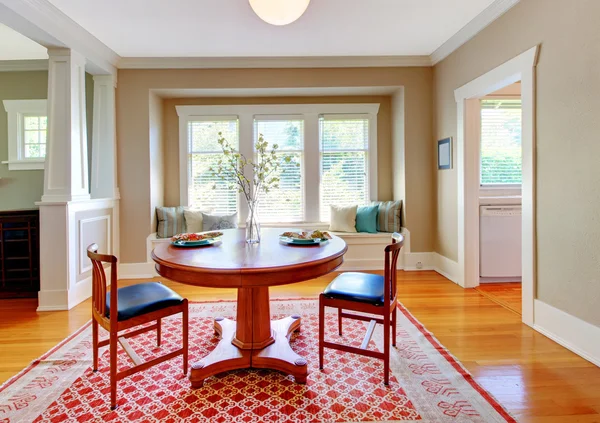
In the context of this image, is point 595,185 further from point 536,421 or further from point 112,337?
point 112,337

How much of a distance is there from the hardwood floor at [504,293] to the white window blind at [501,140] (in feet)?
4.02

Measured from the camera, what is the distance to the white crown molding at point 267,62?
14.2 feet

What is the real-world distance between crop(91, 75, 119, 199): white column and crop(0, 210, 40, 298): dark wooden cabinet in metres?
0.79

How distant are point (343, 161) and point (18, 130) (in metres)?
4.30

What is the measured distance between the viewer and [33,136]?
4496 mm

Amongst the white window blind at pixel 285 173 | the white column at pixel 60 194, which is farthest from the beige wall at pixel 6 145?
the white window blind at pixel 285 173

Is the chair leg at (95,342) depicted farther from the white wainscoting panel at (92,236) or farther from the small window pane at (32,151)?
the small window pane at (32,151)

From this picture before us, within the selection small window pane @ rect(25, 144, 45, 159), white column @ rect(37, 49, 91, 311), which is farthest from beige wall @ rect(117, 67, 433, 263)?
small window pane @ rect(25, 144, 45, 159)

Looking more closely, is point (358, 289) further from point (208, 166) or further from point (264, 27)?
point (208, 166)

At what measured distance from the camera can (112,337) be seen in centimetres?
181

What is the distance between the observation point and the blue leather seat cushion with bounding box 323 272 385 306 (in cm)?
207

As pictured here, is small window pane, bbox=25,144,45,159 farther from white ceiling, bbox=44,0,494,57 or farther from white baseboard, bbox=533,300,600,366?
white baseboard, bbox=533,300,600,366

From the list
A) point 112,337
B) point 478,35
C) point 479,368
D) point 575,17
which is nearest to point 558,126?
point 575,17

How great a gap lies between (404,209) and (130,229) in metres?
3.58
